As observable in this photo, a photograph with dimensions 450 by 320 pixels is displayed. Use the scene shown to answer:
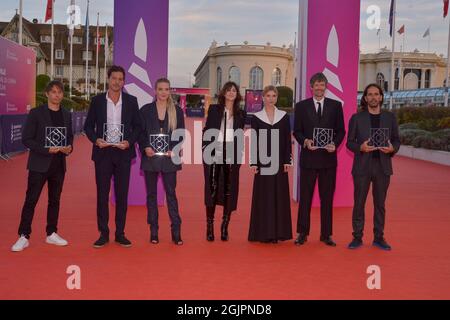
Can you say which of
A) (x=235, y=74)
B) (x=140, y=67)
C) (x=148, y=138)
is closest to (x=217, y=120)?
(x=148, y=138)

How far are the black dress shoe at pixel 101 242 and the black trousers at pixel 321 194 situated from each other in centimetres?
235

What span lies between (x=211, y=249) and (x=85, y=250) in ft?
4.74

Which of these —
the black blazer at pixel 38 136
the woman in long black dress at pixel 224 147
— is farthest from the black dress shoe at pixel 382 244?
the black blazer at pixel 38 136

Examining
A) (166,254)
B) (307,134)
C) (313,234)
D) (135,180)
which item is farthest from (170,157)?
(135,180)

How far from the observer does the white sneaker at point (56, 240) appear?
6.63 meters

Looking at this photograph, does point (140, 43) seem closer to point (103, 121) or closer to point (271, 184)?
point (103, 121)

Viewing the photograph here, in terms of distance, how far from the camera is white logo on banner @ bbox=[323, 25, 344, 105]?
31.4ft

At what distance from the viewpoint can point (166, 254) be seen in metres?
6.36

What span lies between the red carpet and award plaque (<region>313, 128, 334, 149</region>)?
1250 mm

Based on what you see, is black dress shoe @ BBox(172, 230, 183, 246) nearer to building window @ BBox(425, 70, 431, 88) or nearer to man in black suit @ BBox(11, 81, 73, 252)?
man in black suit @ BBox(11, 81, 73, 252)

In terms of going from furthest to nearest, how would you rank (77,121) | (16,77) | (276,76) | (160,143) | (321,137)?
(276,76) → (77,121) → (16,77) → (321,137) → (160,143)

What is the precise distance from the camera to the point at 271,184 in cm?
699

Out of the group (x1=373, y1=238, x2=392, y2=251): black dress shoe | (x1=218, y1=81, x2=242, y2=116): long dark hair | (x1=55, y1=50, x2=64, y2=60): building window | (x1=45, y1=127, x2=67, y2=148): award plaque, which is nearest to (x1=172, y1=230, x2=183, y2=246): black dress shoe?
(x1=218, y1=81, x2=242, y2=116): long dark hair

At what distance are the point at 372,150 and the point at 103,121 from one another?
3121mm
